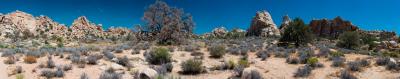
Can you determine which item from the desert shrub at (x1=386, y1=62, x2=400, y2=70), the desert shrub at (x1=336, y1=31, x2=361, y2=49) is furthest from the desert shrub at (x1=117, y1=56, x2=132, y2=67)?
the desert shrub at (x1=336, y1=31, x2=361, y2=49)

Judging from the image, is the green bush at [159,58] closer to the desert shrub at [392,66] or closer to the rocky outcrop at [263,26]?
the desert shrub at [392,66]

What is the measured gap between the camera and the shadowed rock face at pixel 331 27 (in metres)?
78.2

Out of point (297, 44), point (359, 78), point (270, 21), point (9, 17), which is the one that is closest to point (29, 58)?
point (359, 78)

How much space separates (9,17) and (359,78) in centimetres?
7018

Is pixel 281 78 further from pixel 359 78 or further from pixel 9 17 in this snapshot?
pixel 9 17

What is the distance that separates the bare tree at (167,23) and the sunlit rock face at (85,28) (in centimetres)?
4447

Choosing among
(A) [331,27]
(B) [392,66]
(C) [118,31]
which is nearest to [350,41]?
(B) [392,66]

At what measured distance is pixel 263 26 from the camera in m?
77.4

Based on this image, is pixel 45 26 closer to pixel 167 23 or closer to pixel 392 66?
pixel 167 23

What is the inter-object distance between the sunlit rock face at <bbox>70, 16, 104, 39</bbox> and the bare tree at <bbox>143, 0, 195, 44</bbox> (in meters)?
44.5

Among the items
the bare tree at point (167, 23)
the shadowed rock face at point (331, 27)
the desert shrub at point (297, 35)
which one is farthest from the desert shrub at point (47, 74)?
the shadowed rock face at point (331, 27)

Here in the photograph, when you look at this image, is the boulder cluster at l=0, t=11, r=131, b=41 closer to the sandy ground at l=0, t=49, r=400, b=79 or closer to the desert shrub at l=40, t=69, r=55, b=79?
the sandy ground at l=0, t=49, r=400, b=79

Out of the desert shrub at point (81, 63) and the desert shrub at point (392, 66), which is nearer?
the desert shrub at point (392, 66)

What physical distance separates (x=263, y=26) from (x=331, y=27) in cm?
1742
